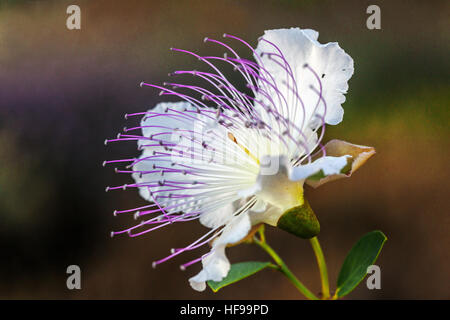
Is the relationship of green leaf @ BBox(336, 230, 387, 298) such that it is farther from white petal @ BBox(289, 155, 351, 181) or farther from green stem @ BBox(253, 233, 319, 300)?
white petal @ BBox(289, 155, 351, 181)

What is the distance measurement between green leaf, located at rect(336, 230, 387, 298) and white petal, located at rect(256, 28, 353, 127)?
0.30 metres

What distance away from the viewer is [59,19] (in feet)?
6.55

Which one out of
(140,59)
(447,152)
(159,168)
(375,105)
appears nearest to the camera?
(159,168)

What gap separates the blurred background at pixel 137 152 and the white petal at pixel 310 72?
1026 mm

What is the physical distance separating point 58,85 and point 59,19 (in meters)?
0.32

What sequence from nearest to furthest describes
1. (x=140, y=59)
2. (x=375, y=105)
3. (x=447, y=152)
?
1. (x=447, y=152)
2. (x=375, y=105)
3. (x=140, y=59)

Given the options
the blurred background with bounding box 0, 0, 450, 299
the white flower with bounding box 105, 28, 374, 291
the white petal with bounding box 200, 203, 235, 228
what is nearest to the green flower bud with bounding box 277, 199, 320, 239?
the white flower with bounding box 105, 28, 374, 291

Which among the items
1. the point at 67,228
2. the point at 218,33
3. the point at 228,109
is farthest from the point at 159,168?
the point at 67,228

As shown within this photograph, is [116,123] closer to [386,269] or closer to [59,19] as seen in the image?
[59,19]

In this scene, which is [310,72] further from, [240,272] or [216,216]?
[240,272]

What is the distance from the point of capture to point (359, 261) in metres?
1.03

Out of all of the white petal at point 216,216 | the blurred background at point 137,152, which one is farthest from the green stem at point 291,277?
the blurred background at point 137,152

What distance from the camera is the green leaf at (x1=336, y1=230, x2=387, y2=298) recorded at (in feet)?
3.19

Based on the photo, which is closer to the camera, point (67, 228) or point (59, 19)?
point (59, 19)
